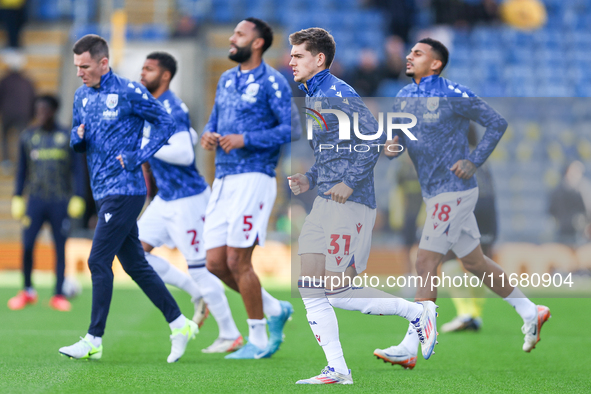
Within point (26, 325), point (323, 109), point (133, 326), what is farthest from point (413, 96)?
point (26, 325)

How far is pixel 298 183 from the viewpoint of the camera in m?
4.28

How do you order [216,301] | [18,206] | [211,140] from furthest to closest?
1. [18,206]
2. [216,301]
3. [211,140]

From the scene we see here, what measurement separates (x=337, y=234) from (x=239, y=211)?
1272 millimetres

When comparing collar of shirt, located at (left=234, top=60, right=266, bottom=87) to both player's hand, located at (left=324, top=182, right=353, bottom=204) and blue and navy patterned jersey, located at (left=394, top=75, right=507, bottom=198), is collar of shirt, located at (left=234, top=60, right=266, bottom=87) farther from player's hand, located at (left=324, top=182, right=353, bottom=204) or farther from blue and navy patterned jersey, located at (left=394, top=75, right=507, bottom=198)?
player's hand, located at (left=324, top=182, right=353, bottom=204)

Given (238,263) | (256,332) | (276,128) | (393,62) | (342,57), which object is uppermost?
(342,57)

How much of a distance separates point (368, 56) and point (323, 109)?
1148cm

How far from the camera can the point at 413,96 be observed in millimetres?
4805

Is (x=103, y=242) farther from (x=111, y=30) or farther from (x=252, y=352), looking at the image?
(x=111, y=30)

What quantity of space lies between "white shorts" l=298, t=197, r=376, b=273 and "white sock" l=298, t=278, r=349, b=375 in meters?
0.16

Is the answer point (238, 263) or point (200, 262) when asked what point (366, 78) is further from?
point (238, 263)

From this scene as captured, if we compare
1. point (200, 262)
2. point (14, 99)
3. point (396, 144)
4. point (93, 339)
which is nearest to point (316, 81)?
point (396, 144)

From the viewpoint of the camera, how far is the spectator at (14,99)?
15328mm

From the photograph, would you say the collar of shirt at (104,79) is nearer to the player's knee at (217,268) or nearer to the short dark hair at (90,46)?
the short dark hair at (90,46)

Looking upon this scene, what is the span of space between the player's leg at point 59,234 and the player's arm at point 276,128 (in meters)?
3.76
